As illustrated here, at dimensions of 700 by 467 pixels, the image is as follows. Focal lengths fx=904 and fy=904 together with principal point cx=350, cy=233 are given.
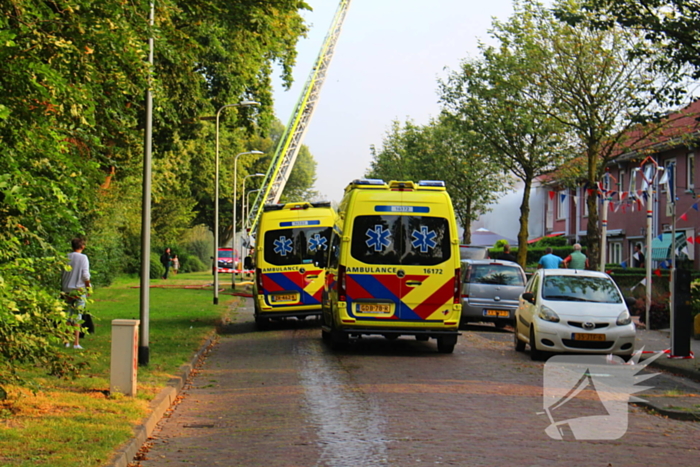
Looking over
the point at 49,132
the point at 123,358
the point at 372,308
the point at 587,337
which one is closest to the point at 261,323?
the point at 372,308

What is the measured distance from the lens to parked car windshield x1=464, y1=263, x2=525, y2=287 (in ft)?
70.8

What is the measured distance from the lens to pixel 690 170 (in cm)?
3759

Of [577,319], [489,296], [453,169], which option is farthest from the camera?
[453,169]

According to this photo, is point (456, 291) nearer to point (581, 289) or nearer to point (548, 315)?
point (548, 315)

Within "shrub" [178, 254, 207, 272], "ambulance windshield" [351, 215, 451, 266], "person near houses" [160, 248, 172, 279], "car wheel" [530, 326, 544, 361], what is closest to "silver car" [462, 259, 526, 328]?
"car wheel" [530, 326, 544, 361]

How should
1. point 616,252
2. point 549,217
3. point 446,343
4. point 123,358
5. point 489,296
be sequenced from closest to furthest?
point 123,358, point 446,343, point 489,296, point 616,252, point 549,217

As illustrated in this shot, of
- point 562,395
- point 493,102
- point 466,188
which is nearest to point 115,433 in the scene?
point 562,395

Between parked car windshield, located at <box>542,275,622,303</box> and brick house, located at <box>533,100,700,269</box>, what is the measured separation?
1017 centimetres

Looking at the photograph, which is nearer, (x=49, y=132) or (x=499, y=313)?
(x=49, y=132)

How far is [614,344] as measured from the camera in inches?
585

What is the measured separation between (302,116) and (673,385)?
156 feet

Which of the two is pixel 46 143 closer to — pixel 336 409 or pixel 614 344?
pixel 336 409

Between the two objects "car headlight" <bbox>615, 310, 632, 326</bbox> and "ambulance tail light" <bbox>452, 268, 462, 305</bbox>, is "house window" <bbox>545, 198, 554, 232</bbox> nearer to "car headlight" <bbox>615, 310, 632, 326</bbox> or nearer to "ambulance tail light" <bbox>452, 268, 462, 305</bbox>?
"car headlight" <bbox>615, 310, 632, 326</bbox>

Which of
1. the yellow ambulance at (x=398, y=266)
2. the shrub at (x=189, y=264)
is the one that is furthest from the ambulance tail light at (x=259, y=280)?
the shrub at (x=189, y=264)
